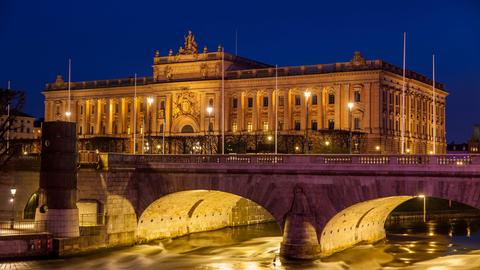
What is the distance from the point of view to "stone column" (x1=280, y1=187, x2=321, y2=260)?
5312 centimetres

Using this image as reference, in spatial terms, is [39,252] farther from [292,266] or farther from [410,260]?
[410,260]

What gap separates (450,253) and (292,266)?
15072mm

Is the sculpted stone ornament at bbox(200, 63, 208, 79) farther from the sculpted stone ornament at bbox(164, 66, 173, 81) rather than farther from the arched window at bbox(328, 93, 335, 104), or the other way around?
the arched window at bbox(328, 93, 335, 104)

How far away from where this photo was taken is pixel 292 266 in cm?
5209

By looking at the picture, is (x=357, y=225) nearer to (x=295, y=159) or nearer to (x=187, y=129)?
(x=295, y=159)

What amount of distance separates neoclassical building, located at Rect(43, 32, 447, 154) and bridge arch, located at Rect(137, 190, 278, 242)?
1061 inches

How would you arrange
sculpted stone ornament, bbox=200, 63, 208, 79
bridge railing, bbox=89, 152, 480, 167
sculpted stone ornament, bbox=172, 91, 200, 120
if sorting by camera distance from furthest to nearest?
sculpted stone ornament, bbox=172, 91, 200, 120
sculpted stone ornament, bbox=200, 63, 208, 79
bridge railing, bbox=89, 152, 480, 167

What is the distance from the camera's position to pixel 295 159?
55.0 m

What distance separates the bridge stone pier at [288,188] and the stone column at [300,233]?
0.23 feet

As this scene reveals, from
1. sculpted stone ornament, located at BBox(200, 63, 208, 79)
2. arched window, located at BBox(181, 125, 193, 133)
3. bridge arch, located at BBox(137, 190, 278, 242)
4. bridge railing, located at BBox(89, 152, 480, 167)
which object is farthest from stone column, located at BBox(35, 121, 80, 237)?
arched window, located at BBox(181, 125, 193, 133)

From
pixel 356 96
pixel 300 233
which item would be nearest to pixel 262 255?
pixel 300 233

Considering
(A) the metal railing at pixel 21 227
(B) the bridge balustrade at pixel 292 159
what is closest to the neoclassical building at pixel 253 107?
(B) the bridge balustrade at pixel 292 159

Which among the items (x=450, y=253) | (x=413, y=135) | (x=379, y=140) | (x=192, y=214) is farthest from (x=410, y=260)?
(x=413, y=135)

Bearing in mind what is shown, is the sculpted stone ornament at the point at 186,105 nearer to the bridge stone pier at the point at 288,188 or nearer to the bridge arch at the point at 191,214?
the bridge arch at the point at 191,214
